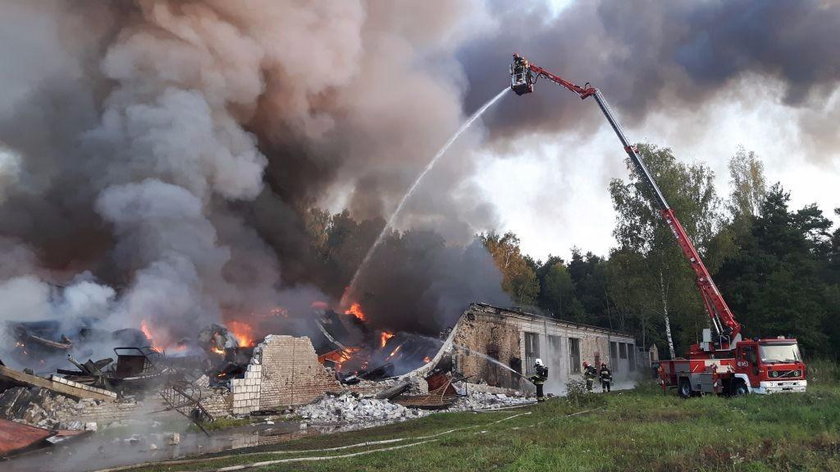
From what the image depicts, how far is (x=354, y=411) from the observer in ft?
52.9

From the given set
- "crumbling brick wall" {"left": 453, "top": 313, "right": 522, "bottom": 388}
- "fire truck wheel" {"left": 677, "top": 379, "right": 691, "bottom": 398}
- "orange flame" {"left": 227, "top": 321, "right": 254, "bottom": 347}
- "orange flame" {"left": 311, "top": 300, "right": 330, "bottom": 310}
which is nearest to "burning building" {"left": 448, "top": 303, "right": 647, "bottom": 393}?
"crumbling brick wall" {"left": 453, "top": 313, "right": 522, "bottom": 388}

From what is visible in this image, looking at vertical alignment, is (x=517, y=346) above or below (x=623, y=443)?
above

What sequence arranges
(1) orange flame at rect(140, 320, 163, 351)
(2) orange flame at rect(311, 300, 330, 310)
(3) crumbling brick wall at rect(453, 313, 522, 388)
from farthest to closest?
1. (2) orange flame at rect(311, 300, 330, 310)
2. (3) crumbling brick wall at rect(453, 313, 522, 388)
3. (1) orange flame at rect(140, 320, 163, 351)

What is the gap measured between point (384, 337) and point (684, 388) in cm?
1387

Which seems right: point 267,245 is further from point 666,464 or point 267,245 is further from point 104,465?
point 666,464

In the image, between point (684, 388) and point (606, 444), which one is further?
point (684, 388)

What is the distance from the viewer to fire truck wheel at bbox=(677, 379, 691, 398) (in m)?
16.8

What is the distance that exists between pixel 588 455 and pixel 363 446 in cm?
401

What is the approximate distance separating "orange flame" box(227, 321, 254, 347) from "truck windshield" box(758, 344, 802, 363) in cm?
1960

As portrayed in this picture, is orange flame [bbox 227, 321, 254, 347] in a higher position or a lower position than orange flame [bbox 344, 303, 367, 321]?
lower

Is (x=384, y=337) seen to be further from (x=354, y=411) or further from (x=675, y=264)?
(x=675, y=264)

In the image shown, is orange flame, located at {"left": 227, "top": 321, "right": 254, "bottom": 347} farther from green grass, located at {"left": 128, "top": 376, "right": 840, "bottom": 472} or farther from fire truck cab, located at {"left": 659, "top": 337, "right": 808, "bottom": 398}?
fire truck cab, located at {"left": 659, "top": 337, "right": 808, "bottom": 398}

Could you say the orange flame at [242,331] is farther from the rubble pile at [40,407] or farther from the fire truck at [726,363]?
the fire truck at [726,363]

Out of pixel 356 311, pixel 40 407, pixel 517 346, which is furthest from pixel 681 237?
pixel 40 407
